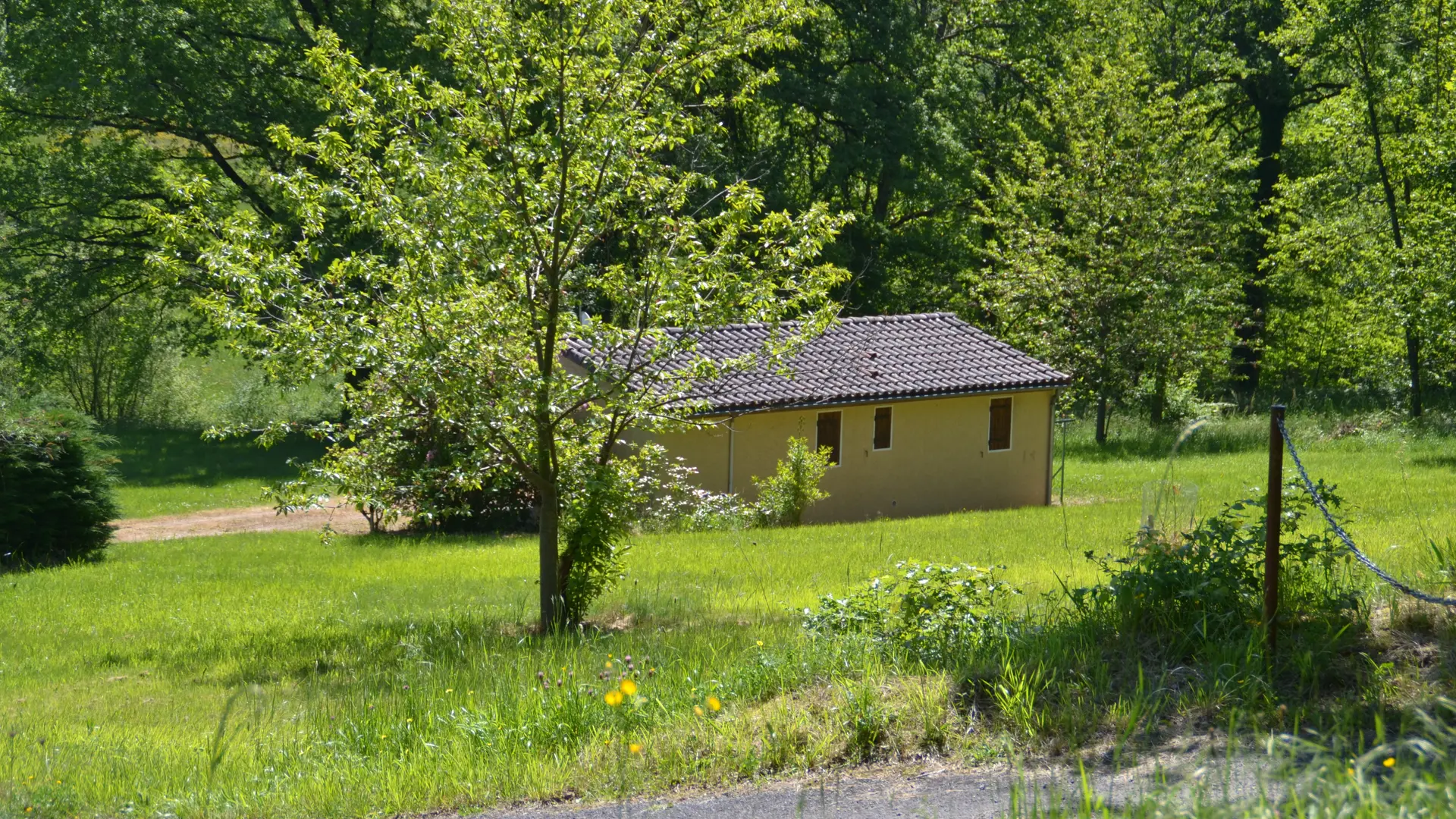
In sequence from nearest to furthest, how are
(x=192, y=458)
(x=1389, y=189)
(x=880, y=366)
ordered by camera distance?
(x=880, y=366)
(x=1389, y=189)
(x=192, y=458)

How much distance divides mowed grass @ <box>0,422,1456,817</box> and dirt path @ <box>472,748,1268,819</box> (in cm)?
19

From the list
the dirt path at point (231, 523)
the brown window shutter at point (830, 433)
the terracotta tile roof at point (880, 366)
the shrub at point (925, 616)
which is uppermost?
the terracotta tile roof at point (880, 366)

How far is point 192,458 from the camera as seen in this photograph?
35.5 metres

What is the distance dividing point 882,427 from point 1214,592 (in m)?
18.6

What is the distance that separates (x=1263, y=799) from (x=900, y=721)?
236cm

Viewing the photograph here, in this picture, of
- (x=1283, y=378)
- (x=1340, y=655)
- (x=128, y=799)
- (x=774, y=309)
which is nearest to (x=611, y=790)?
(x=128, y=799)

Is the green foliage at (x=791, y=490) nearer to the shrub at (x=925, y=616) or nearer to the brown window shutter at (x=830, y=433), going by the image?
the brown window shutter at (x=830, y=433)

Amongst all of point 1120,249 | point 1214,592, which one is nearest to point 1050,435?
point 1120,249

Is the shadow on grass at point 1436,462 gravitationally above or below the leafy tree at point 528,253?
below

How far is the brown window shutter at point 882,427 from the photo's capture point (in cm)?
2494

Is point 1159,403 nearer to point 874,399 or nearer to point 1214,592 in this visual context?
point 874,399

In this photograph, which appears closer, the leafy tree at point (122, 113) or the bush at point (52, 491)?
the bush at point (52, 491)

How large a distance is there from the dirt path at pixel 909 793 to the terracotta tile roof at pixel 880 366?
665 inches

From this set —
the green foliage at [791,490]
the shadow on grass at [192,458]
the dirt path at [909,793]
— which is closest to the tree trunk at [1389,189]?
the green foliage at [791,490]
